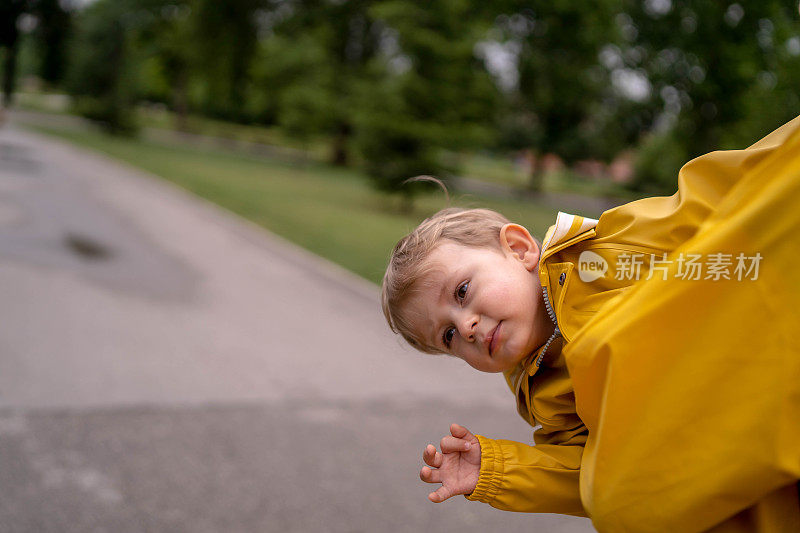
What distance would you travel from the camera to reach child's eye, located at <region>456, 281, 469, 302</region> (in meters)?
1.80

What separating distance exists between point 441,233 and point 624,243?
518mm

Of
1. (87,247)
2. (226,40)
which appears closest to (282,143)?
(226,40)

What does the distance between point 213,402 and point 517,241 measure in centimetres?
356

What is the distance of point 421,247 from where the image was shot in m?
1.90

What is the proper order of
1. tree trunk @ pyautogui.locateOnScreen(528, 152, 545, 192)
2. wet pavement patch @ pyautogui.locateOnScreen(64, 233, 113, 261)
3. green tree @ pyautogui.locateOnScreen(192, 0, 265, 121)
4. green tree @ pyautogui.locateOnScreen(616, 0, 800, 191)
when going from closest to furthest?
wet pavement patch @ pyautogui.locateOnScreen(64, 233, 113, 261)
green tree @ pyautogui.locateOnScreen(616, 0, 800, 191)
green tree @ pyautogui.locateOnScreen(192, 0, 265, 121)
tree trunk @ pyautogui.locateOnScreen(528, 152, 545, 192)

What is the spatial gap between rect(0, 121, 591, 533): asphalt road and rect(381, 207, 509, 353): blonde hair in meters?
2.05

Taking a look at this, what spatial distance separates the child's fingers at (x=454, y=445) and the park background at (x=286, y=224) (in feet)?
3.19

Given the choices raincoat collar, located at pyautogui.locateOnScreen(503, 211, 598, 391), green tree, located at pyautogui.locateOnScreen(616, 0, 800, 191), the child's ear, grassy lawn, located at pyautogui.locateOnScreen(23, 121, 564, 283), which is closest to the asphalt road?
grassy lawn, located at pyautogui.locateOnScreen(23, 121, 564, 283)

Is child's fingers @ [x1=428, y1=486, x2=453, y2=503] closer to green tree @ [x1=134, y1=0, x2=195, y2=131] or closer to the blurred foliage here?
the blurred foliage

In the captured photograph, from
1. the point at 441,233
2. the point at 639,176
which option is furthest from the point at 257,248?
the point at 639,176

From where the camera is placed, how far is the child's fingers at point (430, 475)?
1.69 m
